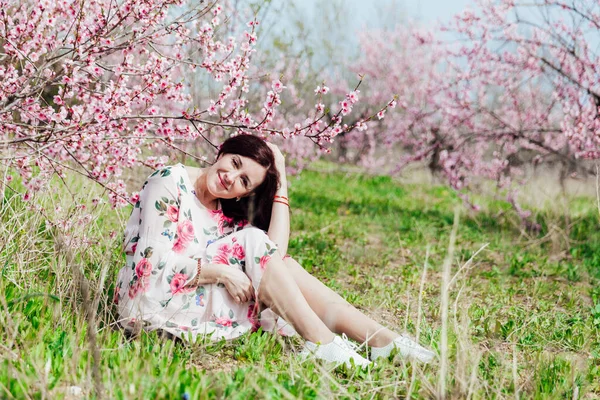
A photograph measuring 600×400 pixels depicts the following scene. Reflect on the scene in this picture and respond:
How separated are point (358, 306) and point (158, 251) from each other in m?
1.54

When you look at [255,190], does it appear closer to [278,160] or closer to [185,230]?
[278,160]

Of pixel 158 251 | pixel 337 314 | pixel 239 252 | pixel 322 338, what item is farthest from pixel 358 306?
pixel 158 251

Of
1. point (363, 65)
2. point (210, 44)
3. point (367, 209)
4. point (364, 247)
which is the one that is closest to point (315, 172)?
point (367, 209)

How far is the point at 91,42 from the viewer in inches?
119

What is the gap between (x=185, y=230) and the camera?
2.83 m

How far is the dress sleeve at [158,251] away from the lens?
2.64m

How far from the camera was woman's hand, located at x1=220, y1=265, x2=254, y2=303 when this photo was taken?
8.87ft

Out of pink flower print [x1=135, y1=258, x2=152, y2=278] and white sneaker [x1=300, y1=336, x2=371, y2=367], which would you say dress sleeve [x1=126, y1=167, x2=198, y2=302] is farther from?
white sneaker [x1=300, y1=336, x2=371, y2=367]

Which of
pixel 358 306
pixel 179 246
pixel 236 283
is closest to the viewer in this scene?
pixel 236 283

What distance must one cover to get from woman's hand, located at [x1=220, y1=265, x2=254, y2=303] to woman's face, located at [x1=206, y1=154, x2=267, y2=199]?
399 millimetres

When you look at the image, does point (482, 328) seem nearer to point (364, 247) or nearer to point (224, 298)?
point (224, 298)

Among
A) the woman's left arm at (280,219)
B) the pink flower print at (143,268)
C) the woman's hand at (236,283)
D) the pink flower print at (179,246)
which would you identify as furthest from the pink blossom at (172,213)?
the woman's left arm at (280,219)

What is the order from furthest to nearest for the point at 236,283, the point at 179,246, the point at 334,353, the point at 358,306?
the point at 358,306 → the point at 179,246 → the point at 236,283 → the point at 334,353

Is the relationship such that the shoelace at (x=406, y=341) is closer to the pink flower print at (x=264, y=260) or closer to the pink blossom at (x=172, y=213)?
the pink flower print at (x=264, y=260)
